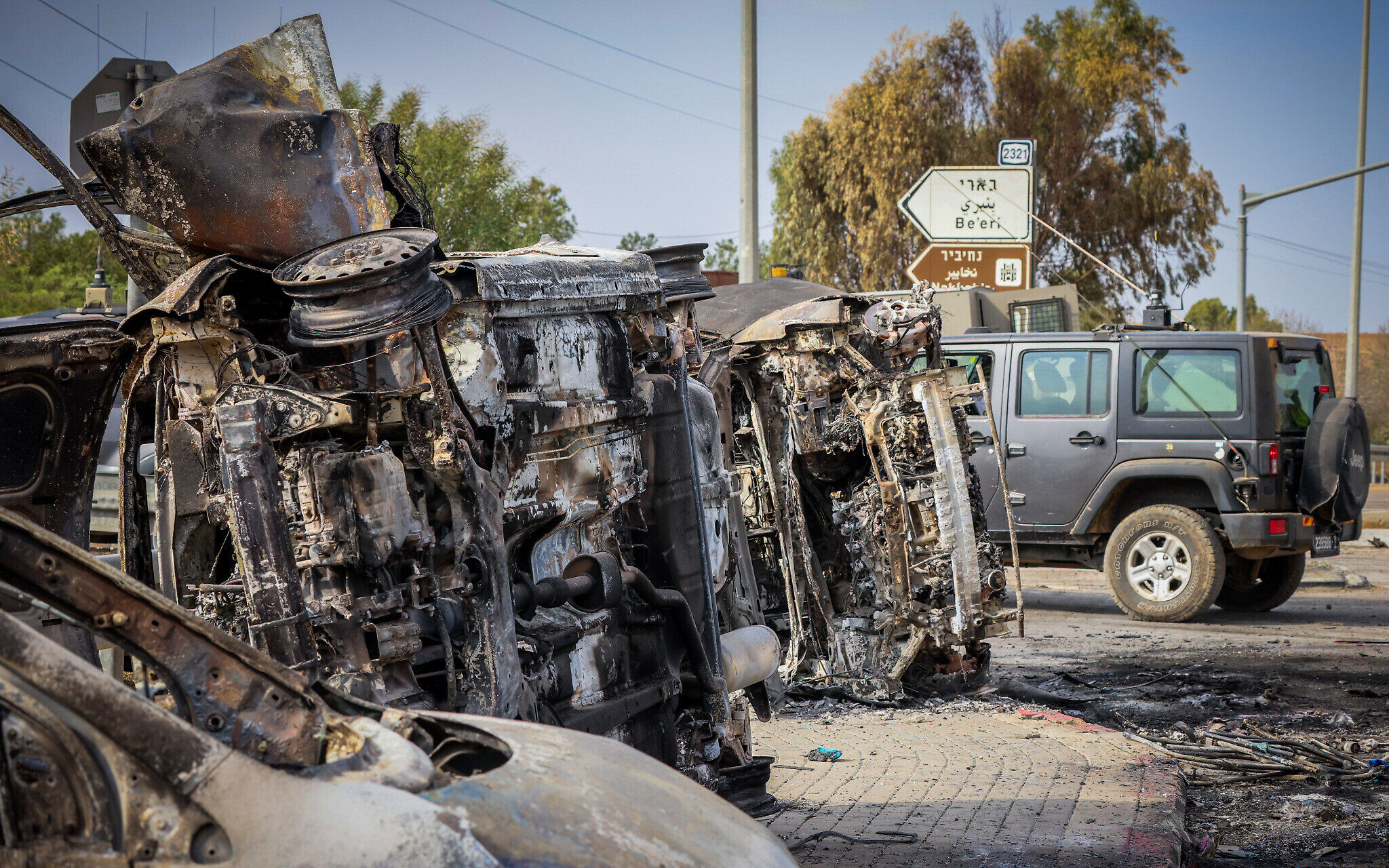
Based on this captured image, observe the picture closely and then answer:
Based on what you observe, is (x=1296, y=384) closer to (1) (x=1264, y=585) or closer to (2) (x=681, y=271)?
(1) (x=1264, y=585)

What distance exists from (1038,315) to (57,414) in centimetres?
1037

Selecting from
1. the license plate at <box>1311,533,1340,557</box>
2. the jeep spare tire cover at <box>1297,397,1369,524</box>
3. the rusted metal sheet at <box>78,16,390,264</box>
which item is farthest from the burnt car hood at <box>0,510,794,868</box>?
the license plate at <box>1311,533,1340,557</box>

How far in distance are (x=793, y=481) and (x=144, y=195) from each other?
4.74 metres

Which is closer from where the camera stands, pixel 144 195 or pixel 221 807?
pixel 221 807

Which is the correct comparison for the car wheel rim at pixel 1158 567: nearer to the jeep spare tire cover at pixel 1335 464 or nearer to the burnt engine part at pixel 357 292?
the jeep spare tire cover at pixel 1335 464

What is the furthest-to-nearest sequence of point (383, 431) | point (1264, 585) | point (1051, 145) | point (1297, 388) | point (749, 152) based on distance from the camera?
point (1051, 145) → point (749, 152) → point (1264, 585) → point (1297, 388) → point (383, 431)

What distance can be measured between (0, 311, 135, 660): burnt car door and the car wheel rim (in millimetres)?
8812

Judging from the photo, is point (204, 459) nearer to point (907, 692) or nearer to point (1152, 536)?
point (907, 692)

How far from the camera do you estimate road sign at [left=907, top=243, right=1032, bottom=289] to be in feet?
47.5

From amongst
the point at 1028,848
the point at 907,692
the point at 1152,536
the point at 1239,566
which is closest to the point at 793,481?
the point at 907,692

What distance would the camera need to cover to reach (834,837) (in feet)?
17.0

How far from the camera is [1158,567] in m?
11.1

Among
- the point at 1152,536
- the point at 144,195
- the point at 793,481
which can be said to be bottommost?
the point at 1152,536

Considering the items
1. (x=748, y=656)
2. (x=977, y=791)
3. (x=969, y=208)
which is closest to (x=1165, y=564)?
(x=969, y=208)
